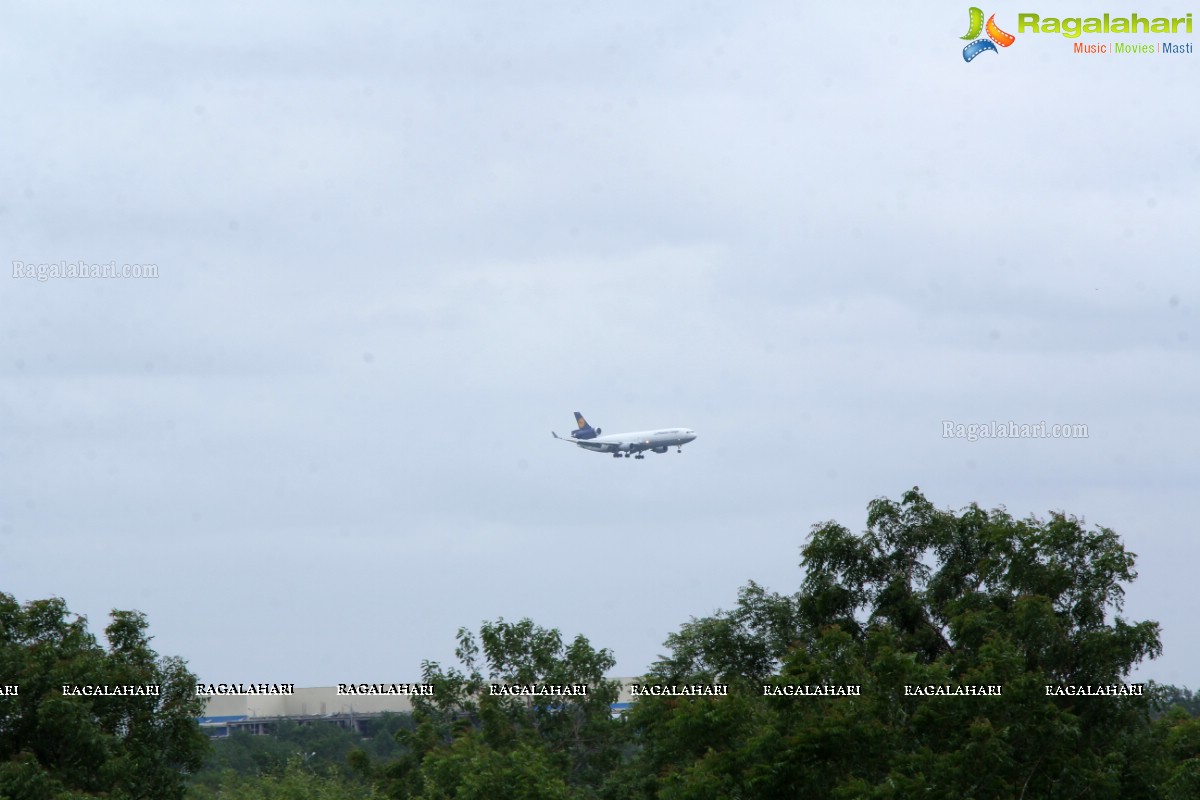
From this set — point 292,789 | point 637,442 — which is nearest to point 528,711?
point 292,789

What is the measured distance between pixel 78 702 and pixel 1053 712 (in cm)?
→ 2328

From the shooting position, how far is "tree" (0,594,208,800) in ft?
118

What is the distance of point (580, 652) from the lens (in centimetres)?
5391

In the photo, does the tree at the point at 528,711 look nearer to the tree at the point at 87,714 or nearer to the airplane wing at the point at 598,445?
the tree at the point at 87,714

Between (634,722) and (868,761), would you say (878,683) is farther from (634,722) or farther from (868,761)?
(634,722)

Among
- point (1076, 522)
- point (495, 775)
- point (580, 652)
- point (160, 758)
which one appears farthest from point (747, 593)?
point (160, 758)

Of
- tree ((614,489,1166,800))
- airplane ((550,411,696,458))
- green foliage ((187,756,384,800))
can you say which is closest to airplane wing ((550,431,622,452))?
airplane ((550,411,696,458))

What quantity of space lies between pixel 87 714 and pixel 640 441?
318ft

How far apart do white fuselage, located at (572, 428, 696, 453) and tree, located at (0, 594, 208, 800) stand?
9210 centimetres

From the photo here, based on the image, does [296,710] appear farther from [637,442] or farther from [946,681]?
[946,681]

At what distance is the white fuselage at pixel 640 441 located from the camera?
5192 inches

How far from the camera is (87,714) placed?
120ft

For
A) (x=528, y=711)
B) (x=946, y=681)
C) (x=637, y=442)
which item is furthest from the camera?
(x=637, y=442)

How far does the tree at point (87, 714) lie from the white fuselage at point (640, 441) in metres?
92.1
